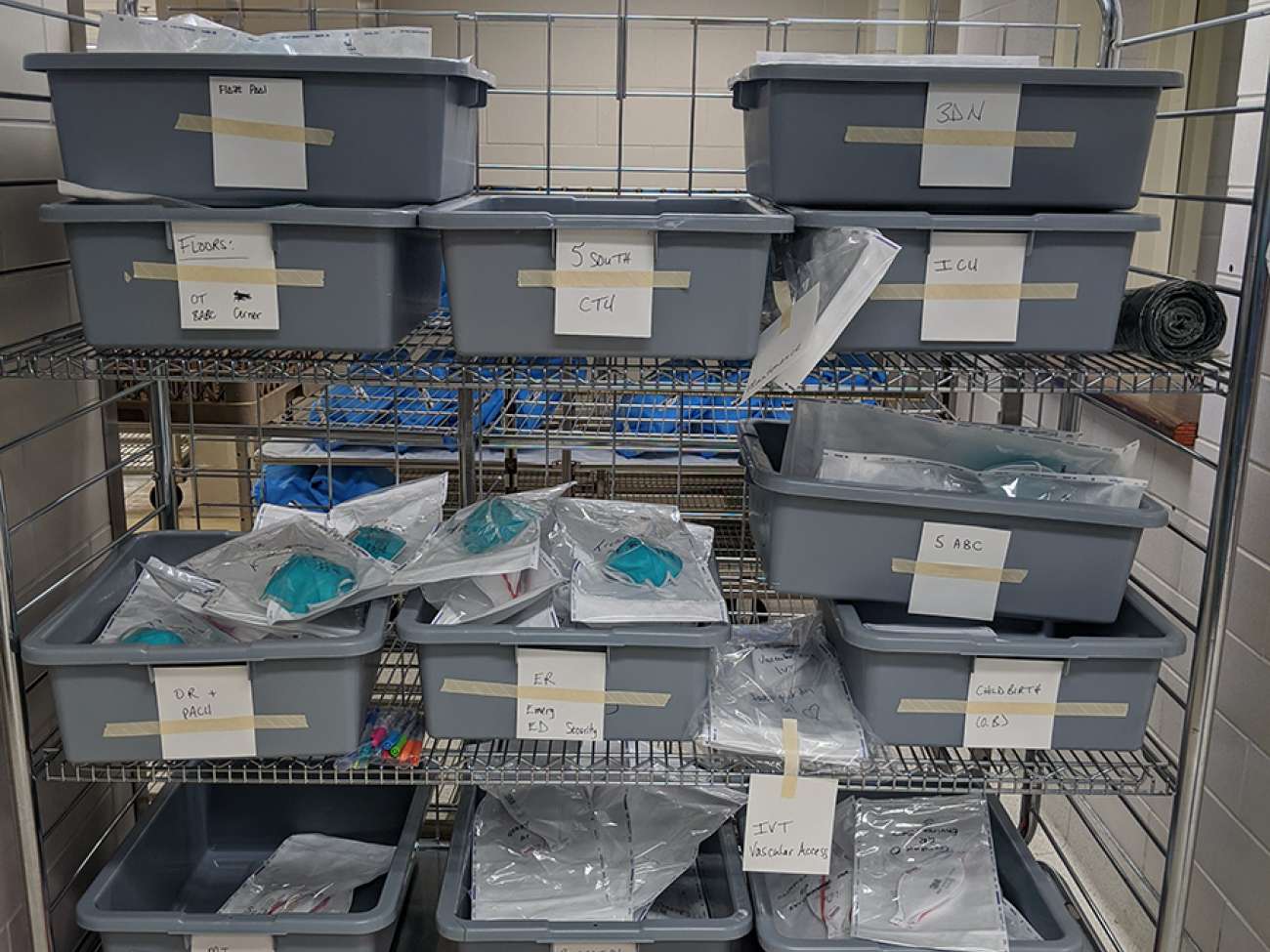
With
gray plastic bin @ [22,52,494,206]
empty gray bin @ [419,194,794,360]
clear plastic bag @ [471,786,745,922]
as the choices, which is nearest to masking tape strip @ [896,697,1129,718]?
clear plastic bag @ [471,786,745,922]

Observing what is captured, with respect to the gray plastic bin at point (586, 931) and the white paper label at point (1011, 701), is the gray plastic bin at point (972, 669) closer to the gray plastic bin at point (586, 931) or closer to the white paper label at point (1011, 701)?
the white paper label at point (1011, 701)

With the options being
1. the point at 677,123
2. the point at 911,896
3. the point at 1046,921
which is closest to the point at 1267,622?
the point at 1046,921

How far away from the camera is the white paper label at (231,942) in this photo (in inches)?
53.1

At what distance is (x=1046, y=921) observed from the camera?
1.44 metres

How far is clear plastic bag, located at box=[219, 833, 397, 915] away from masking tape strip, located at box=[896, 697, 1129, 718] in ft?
2.61

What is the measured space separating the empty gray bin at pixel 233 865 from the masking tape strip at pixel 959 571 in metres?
0.77

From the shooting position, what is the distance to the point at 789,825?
4.28ft

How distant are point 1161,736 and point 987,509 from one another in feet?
3.31

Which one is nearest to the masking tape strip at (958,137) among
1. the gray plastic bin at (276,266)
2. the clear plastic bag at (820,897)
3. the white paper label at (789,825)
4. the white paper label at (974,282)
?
the white paper label at (974,282)

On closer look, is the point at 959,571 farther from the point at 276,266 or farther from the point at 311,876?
the point at 311,876

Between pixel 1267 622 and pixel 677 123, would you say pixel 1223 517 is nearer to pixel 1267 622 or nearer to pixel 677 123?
pixel 1267 622

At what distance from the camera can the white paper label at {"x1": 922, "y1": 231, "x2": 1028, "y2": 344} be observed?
1.22 m

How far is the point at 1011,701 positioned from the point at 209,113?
1.13m

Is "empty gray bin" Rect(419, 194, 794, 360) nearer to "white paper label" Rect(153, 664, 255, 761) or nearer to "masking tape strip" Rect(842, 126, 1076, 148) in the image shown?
"masking tape strip" Rect(842, 126, 1076, 148)
